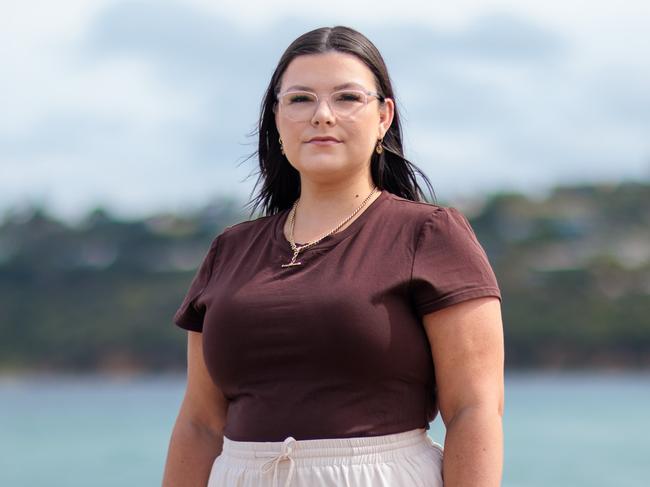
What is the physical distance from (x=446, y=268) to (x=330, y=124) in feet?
1.11

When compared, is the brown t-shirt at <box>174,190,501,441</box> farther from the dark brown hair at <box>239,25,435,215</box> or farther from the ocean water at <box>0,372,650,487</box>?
the ocean water at <box>0,372,650,487</box>

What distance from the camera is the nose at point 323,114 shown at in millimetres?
2584

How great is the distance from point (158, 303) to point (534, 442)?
31713 mm

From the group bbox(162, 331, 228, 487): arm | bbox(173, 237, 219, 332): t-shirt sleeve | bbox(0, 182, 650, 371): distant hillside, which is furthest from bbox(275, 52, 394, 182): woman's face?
bbox(0, 182, 650, 371): distant hillside

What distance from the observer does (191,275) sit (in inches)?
2472

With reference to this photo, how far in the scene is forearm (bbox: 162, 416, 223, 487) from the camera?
9.04 feet

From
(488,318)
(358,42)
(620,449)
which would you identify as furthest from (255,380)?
(620,449)

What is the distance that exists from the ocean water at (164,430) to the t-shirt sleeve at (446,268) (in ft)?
30.4

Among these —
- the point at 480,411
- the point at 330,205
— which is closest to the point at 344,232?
the point at 330,205

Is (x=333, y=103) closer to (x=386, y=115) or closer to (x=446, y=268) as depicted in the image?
(x=386, y=115)

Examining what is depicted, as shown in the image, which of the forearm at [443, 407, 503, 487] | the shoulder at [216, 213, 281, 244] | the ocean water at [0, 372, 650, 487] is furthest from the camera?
the ocean water at [0, 372, 650, 487]

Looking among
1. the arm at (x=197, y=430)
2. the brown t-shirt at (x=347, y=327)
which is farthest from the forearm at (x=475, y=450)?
the arm at (x=197, y=430)

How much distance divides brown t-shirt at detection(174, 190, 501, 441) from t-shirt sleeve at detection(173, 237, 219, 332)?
125mm

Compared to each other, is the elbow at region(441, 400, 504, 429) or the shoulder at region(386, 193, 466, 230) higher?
the shoulder at region(386, 193, 466, 230)
